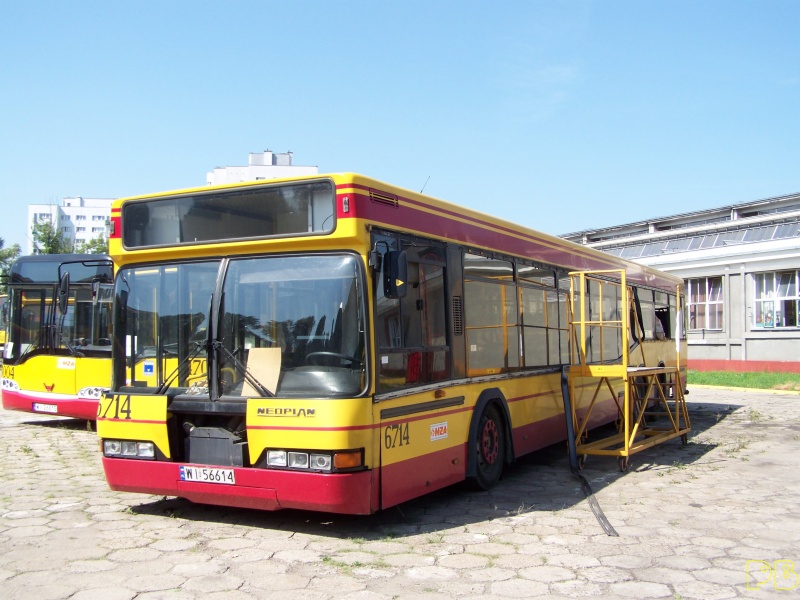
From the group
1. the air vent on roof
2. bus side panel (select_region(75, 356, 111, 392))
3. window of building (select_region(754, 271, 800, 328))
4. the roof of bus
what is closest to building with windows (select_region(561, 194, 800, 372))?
window of building (select_region(754, 271, 800, 328))

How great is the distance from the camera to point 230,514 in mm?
6965

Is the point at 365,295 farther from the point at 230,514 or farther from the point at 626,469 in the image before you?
the point at 626,469

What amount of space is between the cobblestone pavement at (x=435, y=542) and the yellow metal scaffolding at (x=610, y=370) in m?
0.62

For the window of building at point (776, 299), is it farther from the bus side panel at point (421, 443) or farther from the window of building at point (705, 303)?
the bus side panel at point (421, 443)

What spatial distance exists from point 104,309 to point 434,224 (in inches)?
283

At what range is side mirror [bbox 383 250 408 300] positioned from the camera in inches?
240

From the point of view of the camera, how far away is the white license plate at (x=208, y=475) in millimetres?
6160

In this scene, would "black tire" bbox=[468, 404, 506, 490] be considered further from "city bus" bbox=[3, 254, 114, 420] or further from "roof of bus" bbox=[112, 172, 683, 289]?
"city bus" bbox=[3, 254, 114, 420]

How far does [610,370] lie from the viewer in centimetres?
912

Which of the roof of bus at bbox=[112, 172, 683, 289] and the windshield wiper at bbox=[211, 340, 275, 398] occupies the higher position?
the roof of bus at bbox=[112, 172, 683, 289]

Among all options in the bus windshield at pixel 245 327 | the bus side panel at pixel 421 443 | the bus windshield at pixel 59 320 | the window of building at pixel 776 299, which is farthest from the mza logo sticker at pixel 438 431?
the window of building at pixel 776 299

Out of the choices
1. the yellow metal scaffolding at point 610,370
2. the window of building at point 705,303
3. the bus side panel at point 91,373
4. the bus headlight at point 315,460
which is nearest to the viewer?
the bus headlight at point 315,460

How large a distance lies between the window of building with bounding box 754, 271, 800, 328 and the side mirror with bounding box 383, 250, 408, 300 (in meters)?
26.5

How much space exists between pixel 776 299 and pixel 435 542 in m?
27.0
